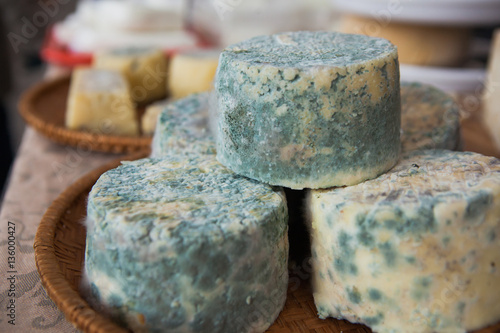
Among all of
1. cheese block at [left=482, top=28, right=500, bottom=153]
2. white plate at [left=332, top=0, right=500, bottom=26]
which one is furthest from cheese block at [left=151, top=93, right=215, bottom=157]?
cheese block at [left=482, top=28, right=500, bottom=153]

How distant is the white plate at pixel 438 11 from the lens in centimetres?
159

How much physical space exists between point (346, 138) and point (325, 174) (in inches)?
2.8

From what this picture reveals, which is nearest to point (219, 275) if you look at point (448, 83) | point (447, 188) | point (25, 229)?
point (447, 188)

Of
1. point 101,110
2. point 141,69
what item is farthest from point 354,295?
point 141,69

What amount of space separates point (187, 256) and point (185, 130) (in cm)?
44

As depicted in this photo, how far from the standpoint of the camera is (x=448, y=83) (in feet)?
5.82

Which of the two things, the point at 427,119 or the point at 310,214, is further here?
the point at 427,119

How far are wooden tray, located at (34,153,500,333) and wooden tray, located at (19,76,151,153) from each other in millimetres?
371

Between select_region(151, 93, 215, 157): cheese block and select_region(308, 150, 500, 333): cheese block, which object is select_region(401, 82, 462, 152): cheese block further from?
select_region(151, 93, 215, 157): cheese block

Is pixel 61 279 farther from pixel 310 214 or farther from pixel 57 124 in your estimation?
pixel 57 124

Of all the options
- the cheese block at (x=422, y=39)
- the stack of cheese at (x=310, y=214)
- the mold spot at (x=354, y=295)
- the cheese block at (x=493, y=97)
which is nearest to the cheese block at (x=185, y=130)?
the stack of cheese at (x=310, y=214)

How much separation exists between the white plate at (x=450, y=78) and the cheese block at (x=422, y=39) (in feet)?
0.26

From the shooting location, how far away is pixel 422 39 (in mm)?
1832

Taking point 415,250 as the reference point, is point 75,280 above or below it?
below
